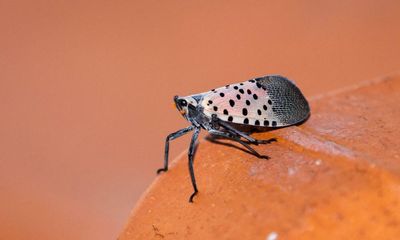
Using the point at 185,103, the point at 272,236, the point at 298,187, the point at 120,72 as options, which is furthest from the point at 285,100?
the point at 120,72

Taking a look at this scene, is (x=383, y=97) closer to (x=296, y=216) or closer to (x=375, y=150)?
(x=375, y=150)

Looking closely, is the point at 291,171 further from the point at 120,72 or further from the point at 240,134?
the point at 120,72

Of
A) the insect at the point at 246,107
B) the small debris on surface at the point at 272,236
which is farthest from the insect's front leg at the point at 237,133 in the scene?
the small debris on surface at the point at 272,236

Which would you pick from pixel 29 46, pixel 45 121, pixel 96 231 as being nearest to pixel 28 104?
pixel 45 121

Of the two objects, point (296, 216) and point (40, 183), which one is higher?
point (296, 216)

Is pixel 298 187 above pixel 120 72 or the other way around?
above

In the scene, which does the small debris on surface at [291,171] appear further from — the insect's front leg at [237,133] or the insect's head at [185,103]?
the insect's head at [185,103]
